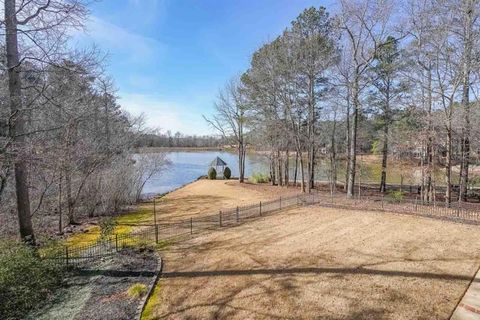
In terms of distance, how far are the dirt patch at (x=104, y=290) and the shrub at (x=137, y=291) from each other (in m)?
0.11

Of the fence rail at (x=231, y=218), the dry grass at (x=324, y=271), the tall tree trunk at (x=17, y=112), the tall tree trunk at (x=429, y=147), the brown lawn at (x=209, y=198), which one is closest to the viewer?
the dry grass at (x=324, y=271)

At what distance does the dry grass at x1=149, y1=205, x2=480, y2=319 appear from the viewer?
6.16m

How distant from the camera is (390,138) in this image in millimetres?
20047

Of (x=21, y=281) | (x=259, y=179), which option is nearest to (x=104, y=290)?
(x=21, y=281)

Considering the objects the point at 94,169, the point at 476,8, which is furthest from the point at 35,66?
the point at 476,8

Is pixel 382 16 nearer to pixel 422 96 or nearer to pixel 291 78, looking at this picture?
pixel 422 96

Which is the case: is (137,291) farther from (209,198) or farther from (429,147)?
(429,147)

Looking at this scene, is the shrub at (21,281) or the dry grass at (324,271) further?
the shrub at (21,281)

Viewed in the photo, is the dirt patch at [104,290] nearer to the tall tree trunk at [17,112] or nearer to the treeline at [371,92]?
the tall tree trunk at [17,112]

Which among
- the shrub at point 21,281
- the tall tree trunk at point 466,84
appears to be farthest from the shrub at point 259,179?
the shrub at point 21,281

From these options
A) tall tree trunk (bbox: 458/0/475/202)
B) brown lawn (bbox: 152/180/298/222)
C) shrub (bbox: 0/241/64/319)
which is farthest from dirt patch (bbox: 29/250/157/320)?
tall tree trunk (bbox: 458/0/475/202)

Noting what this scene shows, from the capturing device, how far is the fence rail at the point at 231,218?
32.4ft

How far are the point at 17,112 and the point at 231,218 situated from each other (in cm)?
941

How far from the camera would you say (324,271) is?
763cm
